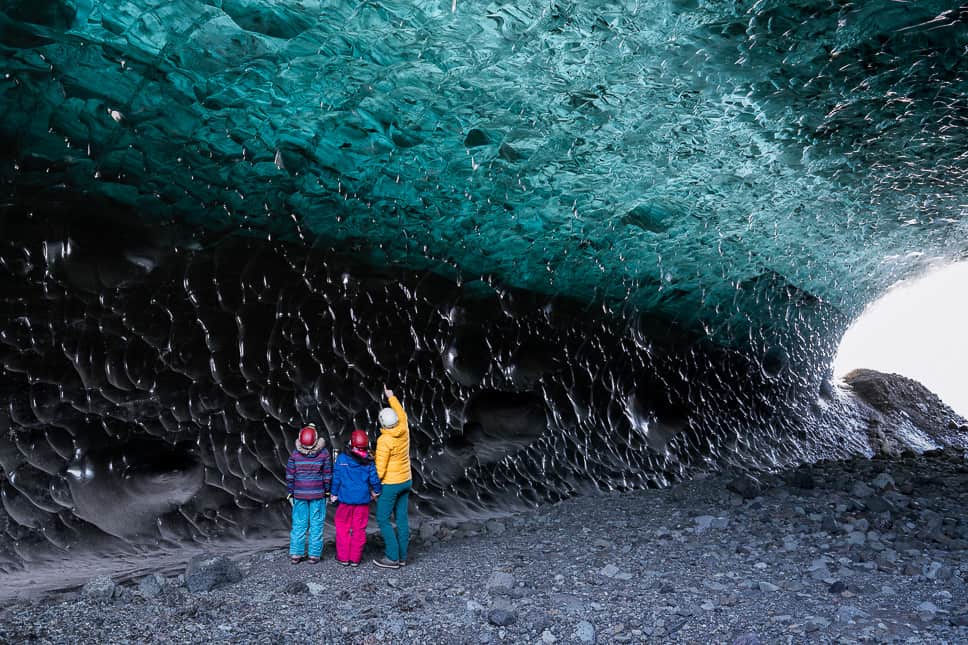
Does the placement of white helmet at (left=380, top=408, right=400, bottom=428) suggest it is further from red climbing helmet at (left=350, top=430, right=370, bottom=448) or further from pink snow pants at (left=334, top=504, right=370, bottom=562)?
pink snow pants at (left=334, top=504, right=370, bottom=562)

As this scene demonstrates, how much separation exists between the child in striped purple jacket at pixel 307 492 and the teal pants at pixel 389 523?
28 centimetres

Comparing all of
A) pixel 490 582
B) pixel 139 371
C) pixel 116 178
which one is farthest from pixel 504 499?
pixel 116 178

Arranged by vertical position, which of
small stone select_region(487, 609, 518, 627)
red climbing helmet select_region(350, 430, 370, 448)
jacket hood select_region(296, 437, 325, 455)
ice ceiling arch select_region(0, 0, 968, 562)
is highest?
ice ceiling arch select_region(0, 0, 968, 562)

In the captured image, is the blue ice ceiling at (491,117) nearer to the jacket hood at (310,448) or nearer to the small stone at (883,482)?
the jacket hood at (310,448)

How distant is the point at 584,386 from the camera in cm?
471

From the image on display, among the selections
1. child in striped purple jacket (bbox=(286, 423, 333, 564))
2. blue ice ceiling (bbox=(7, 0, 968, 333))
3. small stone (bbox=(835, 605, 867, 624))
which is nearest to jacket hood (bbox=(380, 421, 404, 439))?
child in striped purple jacket (bbox=(286, 423, 333, 564))

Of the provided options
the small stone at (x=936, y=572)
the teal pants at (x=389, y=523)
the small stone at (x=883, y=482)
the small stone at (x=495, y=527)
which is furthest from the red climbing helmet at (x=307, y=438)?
the small stone at (x=883, y=482)

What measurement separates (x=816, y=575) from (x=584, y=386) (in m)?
2.18

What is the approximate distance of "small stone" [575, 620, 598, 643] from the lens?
2.16 meters

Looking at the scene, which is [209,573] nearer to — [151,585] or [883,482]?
[151,585]

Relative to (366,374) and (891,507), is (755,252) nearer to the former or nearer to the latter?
(891,507)

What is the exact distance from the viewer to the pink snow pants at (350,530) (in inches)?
117

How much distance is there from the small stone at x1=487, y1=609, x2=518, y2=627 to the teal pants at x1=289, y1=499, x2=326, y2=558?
1033 mm

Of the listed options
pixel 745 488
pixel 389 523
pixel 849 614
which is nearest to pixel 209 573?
pixel 389 523
